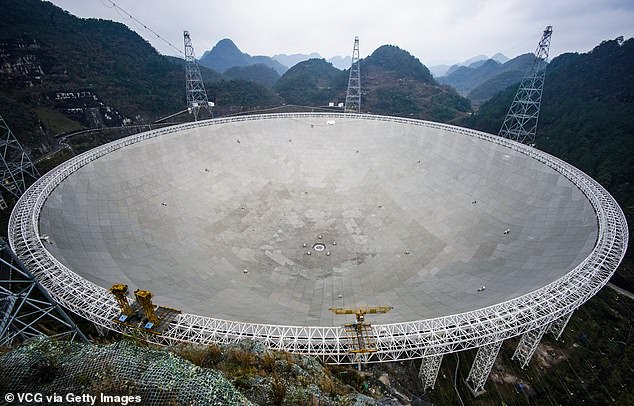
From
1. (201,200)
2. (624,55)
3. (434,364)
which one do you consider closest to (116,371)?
(434,364)

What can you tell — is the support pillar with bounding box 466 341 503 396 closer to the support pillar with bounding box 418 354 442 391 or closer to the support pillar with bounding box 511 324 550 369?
the support pillar with bounding box 418 354 442 391

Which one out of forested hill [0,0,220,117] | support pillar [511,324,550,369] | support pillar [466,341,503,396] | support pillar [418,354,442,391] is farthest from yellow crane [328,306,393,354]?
forested hill [0,0,220,117]

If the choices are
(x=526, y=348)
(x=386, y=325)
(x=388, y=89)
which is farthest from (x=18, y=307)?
(x=388, y=89)

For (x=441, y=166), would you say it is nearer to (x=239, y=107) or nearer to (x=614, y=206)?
(x=614, y=206)

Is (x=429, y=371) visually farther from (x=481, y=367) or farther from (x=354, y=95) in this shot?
(x=354, y=95)

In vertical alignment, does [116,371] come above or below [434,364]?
above

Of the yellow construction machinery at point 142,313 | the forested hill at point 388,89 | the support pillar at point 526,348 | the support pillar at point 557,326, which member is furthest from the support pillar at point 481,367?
the forested hill at point 388,89
